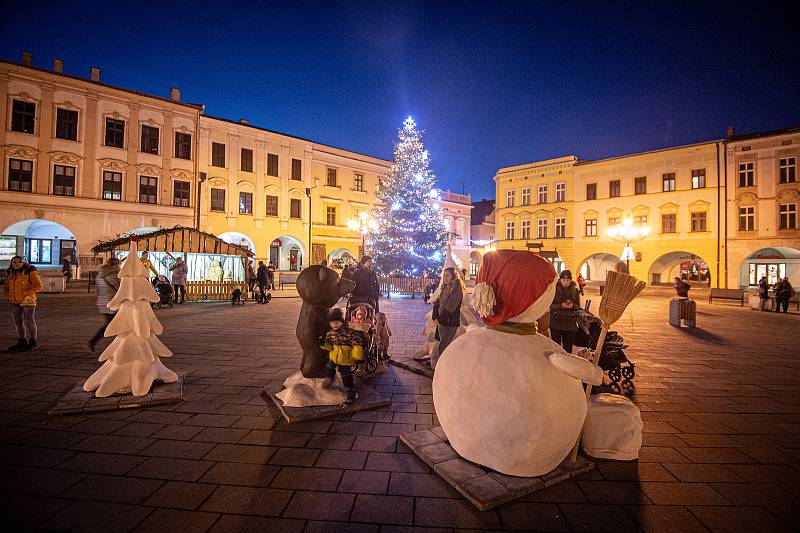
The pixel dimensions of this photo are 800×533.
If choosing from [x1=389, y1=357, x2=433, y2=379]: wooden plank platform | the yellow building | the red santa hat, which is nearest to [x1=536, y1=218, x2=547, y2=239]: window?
the yellow building

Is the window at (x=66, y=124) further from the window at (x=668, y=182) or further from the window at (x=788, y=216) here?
the window at (x=788, y=216)

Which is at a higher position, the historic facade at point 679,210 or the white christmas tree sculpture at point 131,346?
the historic facade at point 679,210

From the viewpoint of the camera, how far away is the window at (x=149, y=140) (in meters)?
25.4

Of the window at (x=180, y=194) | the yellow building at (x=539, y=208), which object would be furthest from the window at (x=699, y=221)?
the window at (x=180, y=194)

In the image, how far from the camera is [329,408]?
4215mm

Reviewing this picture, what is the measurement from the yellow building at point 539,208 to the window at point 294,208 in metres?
20.3

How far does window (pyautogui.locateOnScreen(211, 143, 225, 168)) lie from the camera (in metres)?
28.0

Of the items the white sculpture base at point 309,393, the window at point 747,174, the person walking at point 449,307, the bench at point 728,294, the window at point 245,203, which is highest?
the window at point 747,174

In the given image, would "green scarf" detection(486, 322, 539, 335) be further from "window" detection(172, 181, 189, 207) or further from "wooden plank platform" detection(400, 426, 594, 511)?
"window" detection(172, 181, 189, 207)

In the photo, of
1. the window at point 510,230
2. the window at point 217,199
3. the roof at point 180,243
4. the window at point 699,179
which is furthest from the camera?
the window at point 510,230

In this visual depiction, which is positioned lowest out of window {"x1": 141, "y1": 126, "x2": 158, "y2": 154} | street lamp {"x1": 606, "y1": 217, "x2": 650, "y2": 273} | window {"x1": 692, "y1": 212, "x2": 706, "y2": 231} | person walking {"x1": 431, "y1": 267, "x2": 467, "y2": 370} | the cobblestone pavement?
the cobblestone pavement

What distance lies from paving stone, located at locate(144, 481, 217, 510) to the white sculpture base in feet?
4.77

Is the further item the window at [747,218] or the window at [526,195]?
the window at [526,195]

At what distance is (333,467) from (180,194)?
93.9 feet
